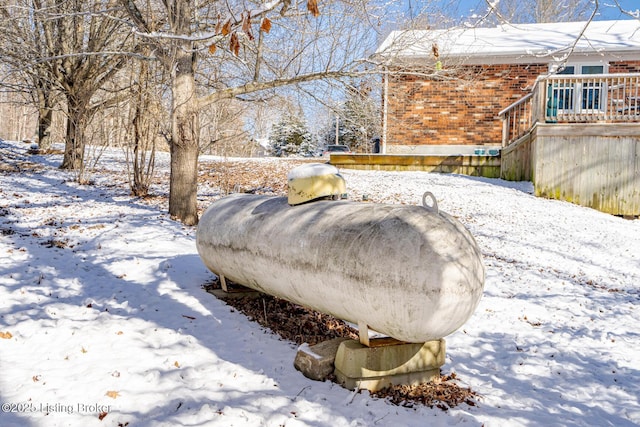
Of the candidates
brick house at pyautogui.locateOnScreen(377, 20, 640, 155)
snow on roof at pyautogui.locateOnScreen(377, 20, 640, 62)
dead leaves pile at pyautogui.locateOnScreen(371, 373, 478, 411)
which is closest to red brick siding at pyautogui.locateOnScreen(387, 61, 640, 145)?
brick house at pyautogui.locateOnScreen(377, 20, 640, 155)

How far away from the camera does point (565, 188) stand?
43.7 feet

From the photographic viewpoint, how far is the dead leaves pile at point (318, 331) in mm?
3988

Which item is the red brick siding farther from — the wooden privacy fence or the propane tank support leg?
the propane tank support leg

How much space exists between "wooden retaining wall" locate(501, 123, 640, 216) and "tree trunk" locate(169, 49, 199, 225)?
9.11 meters

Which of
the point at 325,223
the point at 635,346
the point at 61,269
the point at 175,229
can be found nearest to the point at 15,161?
the point at 175,229

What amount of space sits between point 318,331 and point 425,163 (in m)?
13.3

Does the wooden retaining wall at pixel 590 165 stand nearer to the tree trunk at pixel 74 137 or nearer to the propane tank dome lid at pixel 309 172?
the propane tank dome lid at pixel 309 172

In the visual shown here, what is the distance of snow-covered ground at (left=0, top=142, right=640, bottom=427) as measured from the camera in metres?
3.54

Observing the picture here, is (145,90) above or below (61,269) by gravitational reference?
above

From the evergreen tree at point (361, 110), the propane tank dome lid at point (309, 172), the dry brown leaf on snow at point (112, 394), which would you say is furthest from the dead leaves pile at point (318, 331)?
the evergreen tree at point (361, 110)

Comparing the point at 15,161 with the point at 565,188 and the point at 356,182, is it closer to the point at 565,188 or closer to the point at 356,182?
the point at 356,182

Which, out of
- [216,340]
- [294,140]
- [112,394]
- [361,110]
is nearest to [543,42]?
[361,110]

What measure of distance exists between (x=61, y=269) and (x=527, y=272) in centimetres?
687

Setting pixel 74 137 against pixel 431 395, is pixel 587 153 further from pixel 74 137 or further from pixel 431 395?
pixel 74 137
